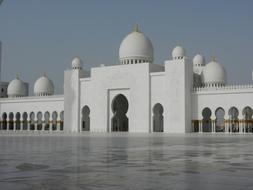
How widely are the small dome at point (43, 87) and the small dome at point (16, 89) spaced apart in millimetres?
4362

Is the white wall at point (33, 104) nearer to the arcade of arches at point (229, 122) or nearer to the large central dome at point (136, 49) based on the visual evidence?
the large central dome at point (136, 49)

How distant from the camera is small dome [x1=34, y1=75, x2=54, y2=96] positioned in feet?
170

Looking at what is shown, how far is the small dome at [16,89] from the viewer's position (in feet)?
182

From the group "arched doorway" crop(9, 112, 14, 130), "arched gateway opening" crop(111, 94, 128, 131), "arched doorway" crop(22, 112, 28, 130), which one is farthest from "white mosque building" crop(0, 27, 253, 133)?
"arched doorway" crop(9, 112, 14, 130)

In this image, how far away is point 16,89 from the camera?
5559 centimetres

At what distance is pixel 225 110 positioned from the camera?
33.8 meters

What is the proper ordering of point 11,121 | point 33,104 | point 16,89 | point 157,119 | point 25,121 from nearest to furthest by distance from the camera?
1. point 157,119
2. point 33,104
3. point 25,121
4. point 11,121
5. point 16,89

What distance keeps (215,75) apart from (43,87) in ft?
75.9

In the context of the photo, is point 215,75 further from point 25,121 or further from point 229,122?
point 25,121

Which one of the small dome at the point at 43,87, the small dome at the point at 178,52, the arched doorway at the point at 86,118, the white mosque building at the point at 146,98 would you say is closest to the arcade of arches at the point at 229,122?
the white mosque building at the point at 146,98

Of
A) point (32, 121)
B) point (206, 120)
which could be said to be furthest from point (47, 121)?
point (206, 120)

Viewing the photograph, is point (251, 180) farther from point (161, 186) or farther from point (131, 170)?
point (131, 170)

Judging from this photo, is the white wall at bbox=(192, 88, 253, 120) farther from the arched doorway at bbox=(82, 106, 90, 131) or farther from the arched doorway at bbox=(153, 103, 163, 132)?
the arched doorway at bbox=(82, 106, 90, 131)

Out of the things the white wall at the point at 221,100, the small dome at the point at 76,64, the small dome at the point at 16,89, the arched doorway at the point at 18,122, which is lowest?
the arched doorway at the point at 18,122
